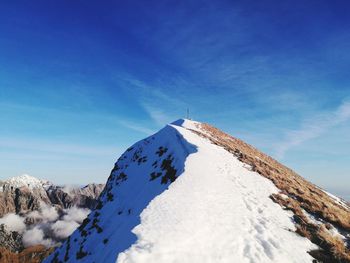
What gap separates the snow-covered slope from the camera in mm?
11539

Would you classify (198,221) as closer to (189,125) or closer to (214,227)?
(214,227)

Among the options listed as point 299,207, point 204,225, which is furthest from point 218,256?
point 299,207

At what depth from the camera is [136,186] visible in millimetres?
26500

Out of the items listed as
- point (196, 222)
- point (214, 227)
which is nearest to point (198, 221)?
point (196, 222)

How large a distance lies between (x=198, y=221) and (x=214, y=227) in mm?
761

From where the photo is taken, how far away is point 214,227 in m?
13.2

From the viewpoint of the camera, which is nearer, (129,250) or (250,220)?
(129,250)

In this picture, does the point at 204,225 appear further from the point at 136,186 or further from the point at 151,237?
the point at 136,186

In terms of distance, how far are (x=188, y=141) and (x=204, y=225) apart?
1804 centimetres

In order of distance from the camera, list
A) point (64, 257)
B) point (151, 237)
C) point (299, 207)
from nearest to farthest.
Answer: point (151, 237) → point (299, 207) → point (64, 257)

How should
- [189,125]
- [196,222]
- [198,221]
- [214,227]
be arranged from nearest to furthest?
1. [214,227]
2. [196,222]
3. [198,221]
4. [189,125]

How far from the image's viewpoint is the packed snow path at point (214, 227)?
37.0ft

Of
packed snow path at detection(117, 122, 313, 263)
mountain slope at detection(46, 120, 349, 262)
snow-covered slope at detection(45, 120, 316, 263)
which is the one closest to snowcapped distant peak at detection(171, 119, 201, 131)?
mountain slope at detection(46, 120, 349, 262)

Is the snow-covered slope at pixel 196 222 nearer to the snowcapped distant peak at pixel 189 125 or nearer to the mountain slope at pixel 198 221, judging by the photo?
the mountain slope at pixel 198 221
